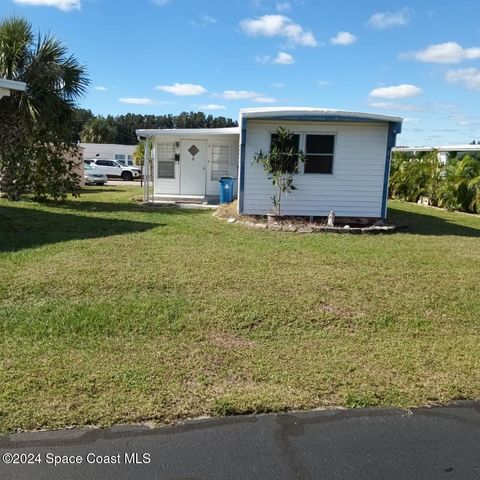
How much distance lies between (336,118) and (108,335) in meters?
8.72

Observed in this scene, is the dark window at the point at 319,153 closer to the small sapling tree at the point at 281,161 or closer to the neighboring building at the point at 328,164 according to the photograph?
the neighboring building at the point at 328,164

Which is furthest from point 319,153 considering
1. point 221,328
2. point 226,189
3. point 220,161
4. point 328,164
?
point 221,328

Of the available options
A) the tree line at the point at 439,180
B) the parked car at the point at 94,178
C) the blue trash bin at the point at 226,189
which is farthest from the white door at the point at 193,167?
the parked car at the point at 94,178

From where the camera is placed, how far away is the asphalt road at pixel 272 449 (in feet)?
9.16

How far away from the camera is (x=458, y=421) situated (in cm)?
341

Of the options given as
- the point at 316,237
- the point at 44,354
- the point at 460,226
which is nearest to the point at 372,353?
the point at 44,354

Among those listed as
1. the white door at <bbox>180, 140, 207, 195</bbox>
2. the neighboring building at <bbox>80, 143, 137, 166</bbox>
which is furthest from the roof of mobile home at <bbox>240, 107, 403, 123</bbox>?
the neighboring building at <bbox>80, 143, 137, 166</bbox>

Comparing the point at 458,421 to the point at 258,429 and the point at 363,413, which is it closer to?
the point at 363,413

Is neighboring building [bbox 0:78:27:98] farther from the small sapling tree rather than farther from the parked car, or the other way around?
the parked car

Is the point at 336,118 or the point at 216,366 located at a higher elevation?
the point at 336,118

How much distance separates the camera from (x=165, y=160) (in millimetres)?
18219

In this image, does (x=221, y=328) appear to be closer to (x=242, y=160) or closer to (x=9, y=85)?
(x=9, y=85)

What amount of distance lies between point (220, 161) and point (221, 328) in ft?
45.2

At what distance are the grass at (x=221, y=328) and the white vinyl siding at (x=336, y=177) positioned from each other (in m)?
3.60
